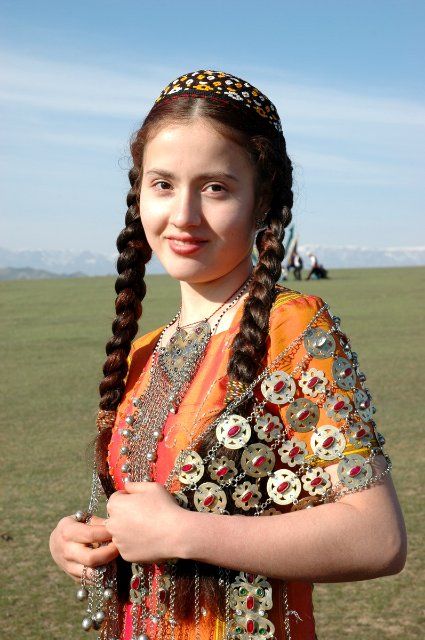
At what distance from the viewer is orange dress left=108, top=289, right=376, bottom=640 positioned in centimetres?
160

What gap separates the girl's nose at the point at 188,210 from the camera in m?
1.70

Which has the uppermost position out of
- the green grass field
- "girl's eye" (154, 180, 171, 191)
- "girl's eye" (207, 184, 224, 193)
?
"girl's eye" (154, 180, 171, 191)

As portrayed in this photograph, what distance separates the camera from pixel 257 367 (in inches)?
66.1

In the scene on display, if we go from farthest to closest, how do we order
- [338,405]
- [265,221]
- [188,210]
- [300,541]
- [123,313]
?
[123,313] < [265,221] < [188,210] < [338,405] < [300,541]

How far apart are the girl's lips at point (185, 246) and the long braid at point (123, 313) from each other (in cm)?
31

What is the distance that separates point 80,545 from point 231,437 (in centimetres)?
42

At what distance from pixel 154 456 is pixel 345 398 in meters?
0.42

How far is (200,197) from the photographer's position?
172 cm

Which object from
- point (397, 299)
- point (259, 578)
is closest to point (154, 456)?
point (259, 578)

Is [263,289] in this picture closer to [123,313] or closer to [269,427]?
[269,427]

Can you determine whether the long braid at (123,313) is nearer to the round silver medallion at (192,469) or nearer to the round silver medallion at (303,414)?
the round silver medallion at (192,469)

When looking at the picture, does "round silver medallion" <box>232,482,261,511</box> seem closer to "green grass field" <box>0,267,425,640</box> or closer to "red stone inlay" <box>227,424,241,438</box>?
"red stone inlay" <box>227,424,241,438</box>

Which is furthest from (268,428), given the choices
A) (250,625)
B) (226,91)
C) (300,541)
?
(226,91)

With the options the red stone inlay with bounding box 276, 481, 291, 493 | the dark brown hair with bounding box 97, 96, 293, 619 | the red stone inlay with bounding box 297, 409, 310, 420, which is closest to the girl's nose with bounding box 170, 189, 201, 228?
the dark brown hair with bounding box 97, 96, 293, 619
